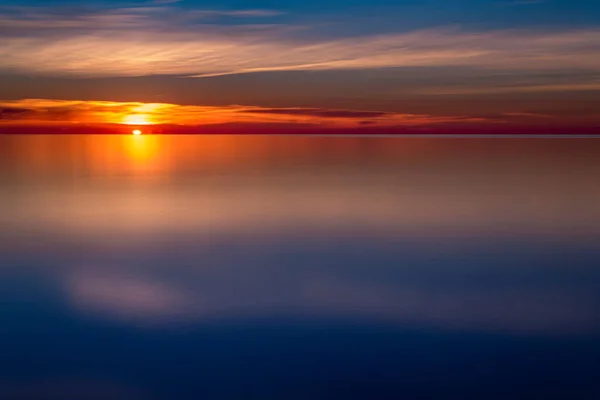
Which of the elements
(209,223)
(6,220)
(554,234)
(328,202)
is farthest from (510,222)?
(6,220)

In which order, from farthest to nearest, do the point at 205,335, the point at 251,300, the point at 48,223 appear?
the point at 48,223
the point at 251,300
the point at 205,335

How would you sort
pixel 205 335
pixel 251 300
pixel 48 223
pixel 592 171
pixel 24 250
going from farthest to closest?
pixel 592 171
pixel 48 223
pixel 24 250
pixel 251 300
pixel 205 335

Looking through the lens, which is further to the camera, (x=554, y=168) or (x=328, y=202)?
(x=554, y=168)

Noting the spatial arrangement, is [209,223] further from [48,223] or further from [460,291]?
[460,291]

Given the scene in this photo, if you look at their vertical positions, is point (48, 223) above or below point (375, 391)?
above

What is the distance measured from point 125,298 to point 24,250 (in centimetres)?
327

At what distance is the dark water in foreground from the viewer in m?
6.04

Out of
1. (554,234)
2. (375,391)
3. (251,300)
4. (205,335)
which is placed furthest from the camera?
(554,234)

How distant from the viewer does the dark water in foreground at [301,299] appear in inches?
238

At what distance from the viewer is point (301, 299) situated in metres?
8.28

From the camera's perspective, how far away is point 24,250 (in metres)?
10.8

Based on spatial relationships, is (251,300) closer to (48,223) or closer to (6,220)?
(48,223)

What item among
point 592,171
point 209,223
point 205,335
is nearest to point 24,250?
point 209,223

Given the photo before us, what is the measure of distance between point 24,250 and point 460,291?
6.50 m
